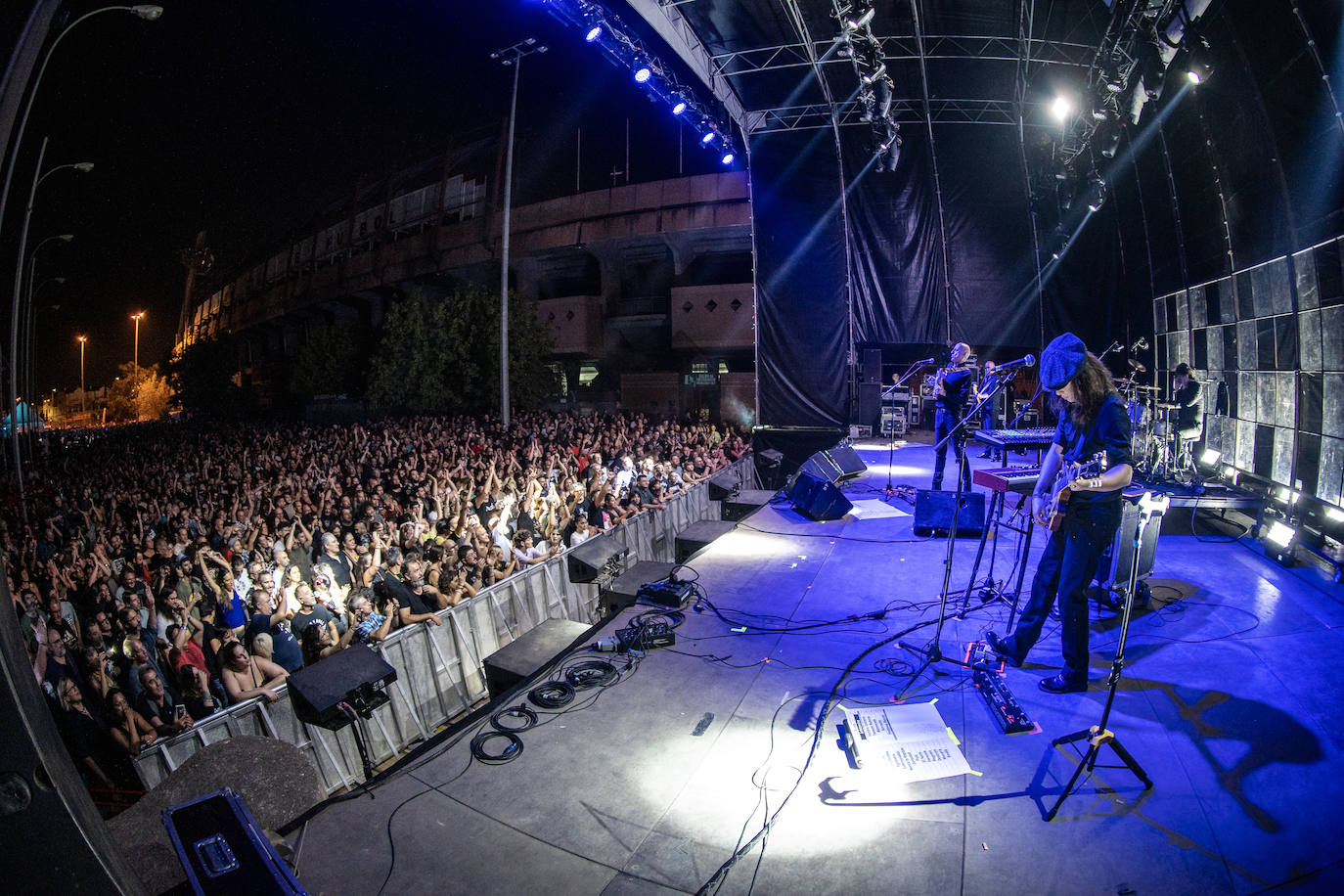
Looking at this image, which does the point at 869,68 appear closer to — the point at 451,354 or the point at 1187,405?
the point at 1187,405

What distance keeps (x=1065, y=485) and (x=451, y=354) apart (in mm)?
24009

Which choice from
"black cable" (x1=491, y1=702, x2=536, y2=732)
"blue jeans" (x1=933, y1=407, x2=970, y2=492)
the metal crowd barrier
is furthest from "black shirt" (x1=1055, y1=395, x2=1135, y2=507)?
the metal crowd barrier

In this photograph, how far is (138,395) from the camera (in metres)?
56.9

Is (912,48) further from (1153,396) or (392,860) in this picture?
(392,860)

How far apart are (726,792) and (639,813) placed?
0.47 metres

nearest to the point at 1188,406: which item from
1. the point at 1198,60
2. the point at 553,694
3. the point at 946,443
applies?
the point at 1198,60

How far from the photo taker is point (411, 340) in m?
25.2

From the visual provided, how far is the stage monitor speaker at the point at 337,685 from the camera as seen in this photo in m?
4.50

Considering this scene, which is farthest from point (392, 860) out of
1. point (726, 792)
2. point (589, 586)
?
point (589, 586)

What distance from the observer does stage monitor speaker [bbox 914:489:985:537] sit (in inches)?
295

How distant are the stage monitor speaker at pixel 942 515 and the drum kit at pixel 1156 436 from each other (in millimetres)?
4141

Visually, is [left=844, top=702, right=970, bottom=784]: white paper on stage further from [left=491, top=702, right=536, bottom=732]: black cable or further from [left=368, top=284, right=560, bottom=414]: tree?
[left=368, top=284, right=560, bottom=414]: tree

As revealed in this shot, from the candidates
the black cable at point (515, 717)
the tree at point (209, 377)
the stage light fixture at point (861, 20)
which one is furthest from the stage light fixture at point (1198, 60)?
the tree at point (209, 377)

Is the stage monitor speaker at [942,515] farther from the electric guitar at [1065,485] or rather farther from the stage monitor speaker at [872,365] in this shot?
the stage monitor speaker at [872,365]
